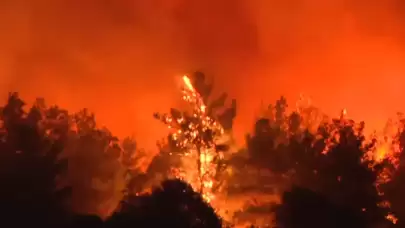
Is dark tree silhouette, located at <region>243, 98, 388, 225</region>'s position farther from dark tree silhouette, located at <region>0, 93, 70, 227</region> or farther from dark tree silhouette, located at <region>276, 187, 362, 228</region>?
dark tree silhouette, located at <region>0, 93, 70, 227</region>

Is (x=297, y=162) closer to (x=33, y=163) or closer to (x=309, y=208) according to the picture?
(x=309, y=208)

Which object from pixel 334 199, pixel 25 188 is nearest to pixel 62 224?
pixel 25 188

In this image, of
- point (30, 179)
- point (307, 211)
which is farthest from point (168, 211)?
point (30, 179)

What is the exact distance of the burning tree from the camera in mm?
29453

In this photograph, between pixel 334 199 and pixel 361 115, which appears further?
pixel 361 115

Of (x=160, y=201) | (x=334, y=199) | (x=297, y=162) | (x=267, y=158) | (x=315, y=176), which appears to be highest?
(x=267, y=158)

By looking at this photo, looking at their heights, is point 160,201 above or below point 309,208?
below

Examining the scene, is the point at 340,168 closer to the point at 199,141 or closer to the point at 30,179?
the point at 30,179

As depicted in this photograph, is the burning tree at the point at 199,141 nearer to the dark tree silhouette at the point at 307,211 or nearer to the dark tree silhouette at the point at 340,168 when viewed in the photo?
the dark tree silhouette at the point at 340,168

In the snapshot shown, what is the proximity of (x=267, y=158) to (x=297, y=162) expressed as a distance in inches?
194

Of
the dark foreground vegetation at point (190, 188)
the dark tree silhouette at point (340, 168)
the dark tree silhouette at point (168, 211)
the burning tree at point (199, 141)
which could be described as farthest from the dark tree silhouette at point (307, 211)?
the burning tree at point (199, 141)

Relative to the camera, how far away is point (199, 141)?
29359mm

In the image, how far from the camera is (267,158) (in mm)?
28219

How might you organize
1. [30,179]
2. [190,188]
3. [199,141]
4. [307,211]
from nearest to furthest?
[190,188] → [307,211] → [30,179] → [199,141]
